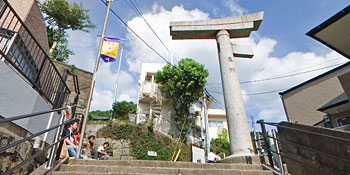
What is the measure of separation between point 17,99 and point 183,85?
15967 mm

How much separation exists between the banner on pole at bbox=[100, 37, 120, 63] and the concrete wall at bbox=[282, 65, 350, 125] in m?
12.7

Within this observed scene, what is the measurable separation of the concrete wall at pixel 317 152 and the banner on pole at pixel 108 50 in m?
6.60

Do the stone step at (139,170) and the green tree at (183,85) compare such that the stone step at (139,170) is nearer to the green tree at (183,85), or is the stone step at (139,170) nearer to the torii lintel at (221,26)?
the torii lintel at (221,26)

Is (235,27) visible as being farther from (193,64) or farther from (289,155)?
(193,64)

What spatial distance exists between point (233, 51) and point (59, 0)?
2008cm

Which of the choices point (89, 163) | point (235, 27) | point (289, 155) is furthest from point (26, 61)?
point (289, 155)

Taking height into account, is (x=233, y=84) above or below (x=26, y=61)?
below

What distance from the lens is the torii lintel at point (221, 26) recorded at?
7020 millimetres

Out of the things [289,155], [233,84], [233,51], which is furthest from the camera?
[233,51]

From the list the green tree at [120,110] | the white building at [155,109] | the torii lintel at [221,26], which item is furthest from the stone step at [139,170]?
the green tree at [120,110]

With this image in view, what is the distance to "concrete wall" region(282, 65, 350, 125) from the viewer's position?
37.5ft

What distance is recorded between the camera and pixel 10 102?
3.20 meters

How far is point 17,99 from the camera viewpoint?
134 inches

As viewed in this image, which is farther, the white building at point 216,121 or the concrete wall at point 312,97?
the white building at point 216,121
